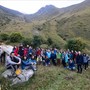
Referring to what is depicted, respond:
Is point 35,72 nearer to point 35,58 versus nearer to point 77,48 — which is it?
point 35,58

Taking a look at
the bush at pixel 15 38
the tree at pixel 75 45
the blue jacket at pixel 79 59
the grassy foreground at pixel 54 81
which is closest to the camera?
the grassy foreground at pixel 54 81

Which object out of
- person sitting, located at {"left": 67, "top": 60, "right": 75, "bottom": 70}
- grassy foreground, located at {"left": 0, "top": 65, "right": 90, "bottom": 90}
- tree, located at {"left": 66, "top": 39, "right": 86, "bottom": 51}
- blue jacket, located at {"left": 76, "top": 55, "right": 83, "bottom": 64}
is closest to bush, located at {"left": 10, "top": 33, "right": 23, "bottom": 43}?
tree, located at {"left": 66, "top": 39, "right": 86, "bottom": 51}

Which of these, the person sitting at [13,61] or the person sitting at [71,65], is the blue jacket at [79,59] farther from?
the person sitting at [13,61]

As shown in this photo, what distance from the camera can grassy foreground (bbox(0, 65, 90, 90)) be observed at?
73.9 feet

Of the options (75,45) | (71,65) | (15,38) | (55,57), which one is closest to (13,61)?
(55,57)

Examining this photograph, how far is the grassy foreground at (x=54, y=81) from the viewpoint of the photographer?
2253cm

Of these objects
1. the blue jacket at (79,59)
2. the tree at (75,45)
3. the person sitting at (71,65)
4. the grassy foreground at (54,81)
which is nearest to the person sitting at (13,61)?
the grassy foreground at (54,81)

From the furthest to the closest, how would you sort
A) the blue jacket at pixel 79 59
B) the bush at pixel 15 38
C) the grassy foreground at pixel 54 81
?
the bush at pixel 15 38 → the blue jacket at pixel 79 59 → the grassy foreground at pixel 54 81

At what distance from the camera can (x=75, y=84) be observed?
23.6 m

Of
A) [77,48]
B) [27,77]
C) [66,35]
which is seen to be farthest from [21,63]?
[66,35]

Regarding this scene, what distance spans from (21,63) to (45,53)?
4.37 metres

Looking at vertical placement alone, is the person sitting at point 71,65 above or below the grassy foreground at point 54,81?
above

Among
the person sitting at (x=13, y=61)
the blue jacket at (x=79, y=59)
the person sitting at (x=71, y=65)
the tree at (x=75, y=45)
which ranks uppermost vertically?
the person sitting at (x=13, y=61)

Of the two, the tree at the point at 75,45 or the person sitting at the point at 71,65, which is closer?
the person sitting at the point at 71,65
